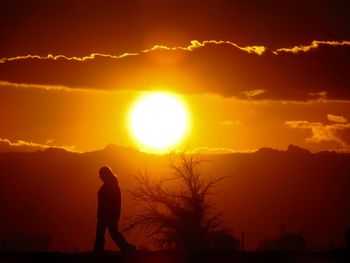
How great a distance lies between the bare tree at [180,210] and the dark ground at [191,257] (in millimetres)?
28359

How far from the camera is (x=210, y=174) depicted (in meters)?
58.8

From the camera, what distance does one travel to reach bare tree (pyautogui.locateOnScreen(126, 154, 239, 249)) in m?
56.5

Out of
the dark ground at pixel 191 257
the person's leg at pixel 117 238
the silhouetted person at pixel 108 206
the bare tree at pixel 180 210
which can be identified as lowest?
the dark ground at pixel 191 257

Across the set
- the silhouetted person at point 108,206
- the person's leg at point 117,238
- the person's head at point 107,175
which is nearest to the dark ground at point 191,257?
the person's leg at point 117,238

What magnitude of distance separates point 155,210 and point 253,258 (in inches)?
1239

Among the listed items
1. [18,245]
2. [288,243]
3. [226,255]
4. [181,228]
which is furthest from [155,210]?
[18,245]

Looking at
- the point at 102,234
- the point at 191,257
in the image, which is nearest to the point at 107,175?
the point at 102,234

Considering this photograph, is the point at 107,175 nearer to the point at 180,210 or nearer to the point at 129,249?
Answer: the point at 129,249

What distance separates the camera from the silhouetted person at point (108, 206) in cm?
2639

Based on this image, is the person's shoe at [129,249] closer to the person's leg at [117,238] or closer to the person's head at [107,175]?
the person's leg at [117,238]

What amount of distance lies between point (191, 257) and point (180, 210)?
31494mm

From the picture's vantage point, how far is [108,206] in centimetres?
2667

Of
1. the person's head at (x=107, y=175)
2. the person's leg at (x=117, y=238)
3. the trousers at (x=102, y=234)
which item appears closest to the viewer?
the person's head at (x=107, y=175)

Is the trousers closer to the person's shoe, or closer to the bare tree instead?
the person's shoe
